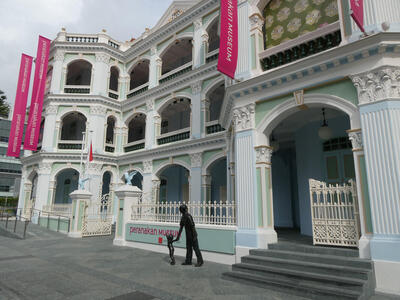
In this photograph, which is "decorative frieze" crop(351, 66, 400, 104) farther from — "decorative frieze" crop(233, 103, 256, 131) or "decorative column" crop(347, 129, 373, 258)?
"decorative frieze" crop(233, 103, 256, 131)

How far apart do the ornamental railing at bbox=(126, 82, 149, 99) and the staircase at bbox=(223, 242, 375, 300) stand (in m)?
15.1

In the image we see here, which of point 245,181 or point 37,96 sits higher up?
point 37,96

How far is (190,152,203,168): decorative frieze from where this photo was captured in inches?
570

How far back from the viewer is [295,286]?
5.11 m

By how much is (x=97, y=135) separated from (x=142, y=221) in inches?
420

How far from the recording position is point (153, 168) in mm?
17109

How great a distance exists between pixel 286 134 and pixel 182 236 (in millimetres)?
5753

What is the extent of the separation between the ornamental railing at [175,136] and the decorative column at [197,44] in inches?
153

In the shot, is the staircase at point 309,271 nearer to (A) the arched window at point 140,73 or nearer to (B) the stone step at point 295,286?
(B) the stone step at point 295,286

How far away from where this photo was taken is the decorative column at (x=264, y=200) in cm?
695

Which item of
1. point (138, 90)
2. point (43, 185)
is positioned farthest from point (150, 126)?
point (43, 185)

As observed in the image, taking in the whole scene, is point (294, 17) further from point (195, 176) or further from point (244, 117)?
point (195, 176)

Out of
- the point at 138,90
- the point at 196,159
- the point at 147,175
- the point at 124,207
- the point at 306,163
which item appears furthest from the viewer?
the point at 138,90

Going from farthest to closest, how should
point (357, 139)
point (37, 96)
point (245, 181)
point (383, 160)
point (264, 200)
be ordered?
1. point (37, 96)
2. point (245, 181)
3. point (264, 200)
4. point (357, 139)
5. point (383, 160)
